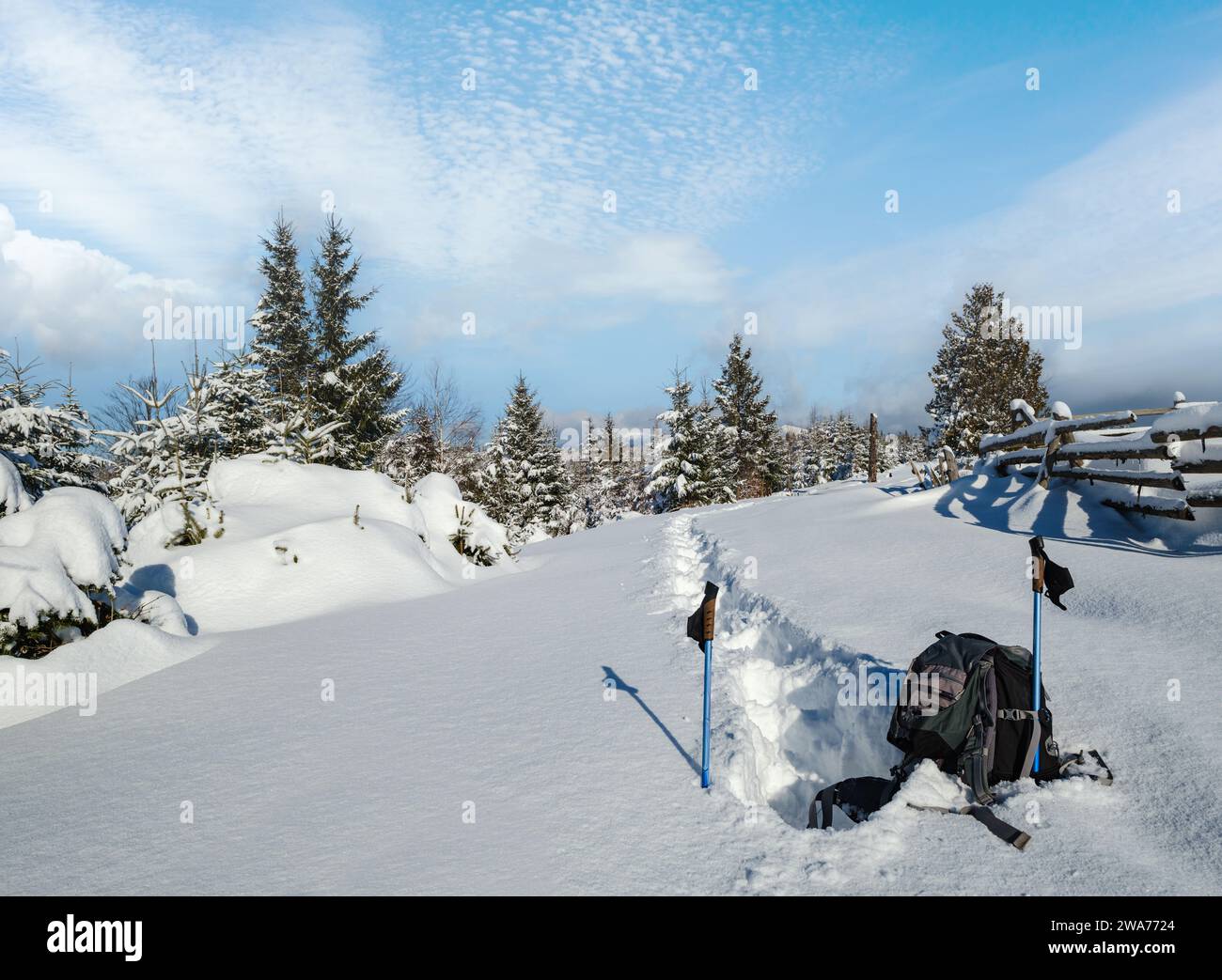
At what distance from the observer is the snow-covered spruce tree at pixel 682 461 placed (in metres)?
36.8

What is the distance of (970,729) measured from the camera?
4262 mm

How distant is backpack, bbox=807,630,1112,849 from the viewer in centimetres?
415

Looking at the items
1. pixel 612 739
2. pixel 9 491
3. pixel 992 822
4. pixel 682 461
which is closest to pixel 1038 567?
pixel 992 822

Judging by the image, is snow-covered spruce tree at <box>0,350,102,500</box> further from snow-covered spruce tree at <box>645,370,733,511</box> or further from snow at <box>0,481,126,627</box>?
snow-covered spruce tree at <box>645,370,733,511</box>

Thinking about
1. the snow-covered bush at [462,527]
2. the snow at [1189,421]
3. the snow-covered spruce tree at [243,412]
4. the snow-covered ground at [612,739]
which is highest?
the snow-covered spruce tree at [243,412]

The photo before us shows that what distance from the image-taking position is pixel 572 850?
3553 mm

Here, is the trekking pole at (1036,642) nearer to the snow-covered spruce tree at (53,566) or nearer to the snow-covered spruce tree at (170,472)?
the snow-covered spruce tree at (53,566)

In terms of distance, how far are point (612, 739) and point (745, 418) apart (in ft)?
143

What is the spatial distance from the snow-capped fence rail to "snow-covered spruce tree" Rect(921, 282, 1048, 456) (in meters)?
27.1

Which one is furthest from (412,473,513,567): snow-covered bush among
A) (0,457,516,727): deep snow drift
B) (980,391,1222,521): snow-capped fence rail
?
(980,391,1222,521): snow-capped fence rail

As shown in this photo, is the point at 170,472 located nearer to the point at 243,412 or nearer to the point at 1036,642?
the point at 243,412

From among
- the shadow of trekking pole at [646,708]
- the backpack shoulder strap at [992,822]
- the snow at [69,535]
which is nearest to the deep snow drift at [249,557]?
the snow at [69,535]

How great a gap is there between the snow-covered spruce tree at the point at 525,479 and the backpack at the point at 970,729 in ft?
106

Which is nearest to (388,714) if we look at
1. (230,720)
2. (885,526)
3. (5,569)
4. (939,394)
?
(230,720)
